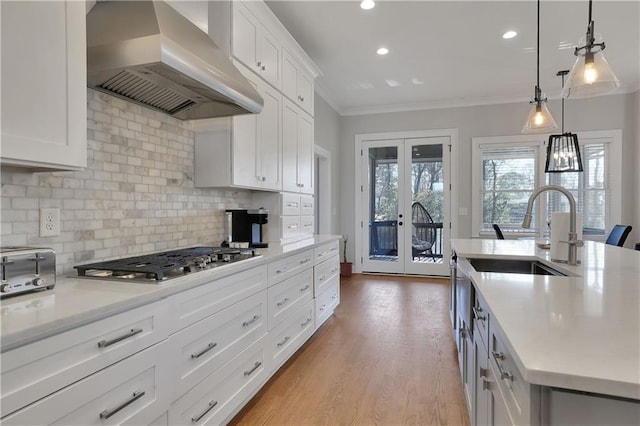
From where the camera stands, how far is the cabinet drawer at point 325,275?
124 inches

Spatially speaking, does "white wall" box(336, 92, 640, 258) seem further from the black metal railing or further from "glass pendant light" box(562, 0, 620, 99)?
"glass pendant light" box(562, 0, 620, 99)

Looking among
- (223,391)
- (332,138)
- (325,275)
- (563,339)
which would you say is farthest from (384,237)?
(563,339)

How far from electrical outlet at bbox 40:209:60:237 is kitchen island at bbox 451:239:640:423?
179 cm

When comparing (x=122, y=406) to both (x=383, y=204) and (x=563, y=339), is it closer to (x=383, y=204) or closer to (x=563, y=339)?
(x=563, y=339)

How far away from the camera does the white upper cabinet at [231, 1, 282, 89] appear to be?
240 cm

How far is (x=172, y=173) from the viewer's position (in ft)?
7.54

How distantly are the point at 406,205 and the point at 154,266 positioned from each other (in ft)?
15.9

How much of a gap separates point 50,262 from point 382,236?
524 centimetres

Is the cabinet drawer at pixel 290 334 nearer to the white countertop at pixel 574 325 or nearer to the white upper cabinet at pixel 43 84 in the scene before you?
the white countertop at pixel 574 325

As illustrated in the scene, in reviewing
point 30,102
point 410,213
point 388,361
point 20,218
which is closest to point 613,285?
point 388,361

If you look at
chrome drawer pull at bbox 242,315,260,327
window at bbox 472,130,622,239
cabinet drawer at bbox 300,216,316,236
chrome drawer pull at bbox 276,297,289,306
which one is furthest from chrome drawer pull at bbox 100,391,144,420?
window at bbox 472,130,622,239

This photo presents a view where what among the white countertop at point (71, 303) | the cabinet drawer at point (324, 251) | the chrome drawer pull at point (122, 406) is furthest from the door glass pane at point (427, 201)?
the chrome drawer pull at point (122, 406)

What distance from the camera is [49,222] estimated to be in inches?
60.6

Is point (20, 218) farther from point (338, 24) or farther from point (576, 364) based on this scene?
point (338, 24)
